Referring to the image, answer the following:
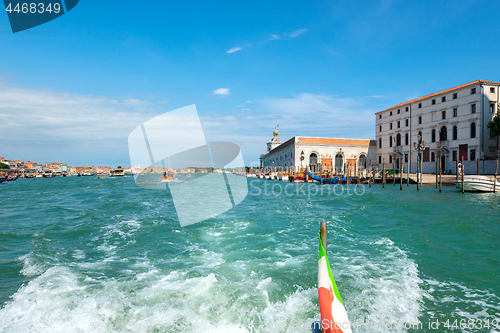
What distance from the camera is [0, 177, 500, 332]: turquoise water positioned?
11.0 ft

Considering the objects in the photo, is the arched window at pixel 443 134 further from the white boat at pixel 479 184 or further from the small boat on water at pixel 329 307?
the small boat on water at pixel 329 307

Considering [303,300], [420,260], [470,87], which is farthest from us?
[470,87]

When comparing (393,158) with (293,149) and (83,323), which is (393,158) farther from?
(83,323)

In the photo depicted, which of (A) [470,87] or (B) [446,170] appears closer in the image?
(A) [470,87]

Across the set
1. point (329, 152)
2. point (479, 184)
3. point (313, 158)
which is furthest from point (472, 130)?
point (313, 158)

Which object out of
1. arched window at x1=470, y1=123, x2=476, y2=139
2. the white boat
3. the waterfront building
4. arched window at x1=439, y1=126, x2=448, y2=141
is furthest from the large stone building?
the white boat

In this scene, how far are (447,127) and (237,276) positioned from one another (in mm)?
38941

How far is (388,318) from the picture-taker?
3.38 meters

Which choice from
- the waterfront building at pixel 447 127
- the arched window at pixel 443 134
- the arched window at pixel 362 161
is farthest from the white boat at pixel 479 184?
the arched window at pixel 362 161

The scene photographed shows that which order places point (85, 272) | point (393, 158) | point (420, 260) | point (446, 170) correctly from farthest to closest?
point (393, 158)
point (446, 170)
point (420, 260)
point (85, 272)

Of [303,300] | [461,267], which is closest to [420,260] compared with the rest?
[461,267]

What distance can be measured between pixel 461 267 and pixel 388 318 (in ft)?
9.02

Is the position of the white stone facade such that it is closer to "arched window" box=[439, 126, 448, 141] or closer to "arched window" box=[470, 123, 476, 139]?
"arched window" box=[439, 126, 448, 141]

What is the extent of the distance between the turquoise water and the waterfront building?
21.9 metres
